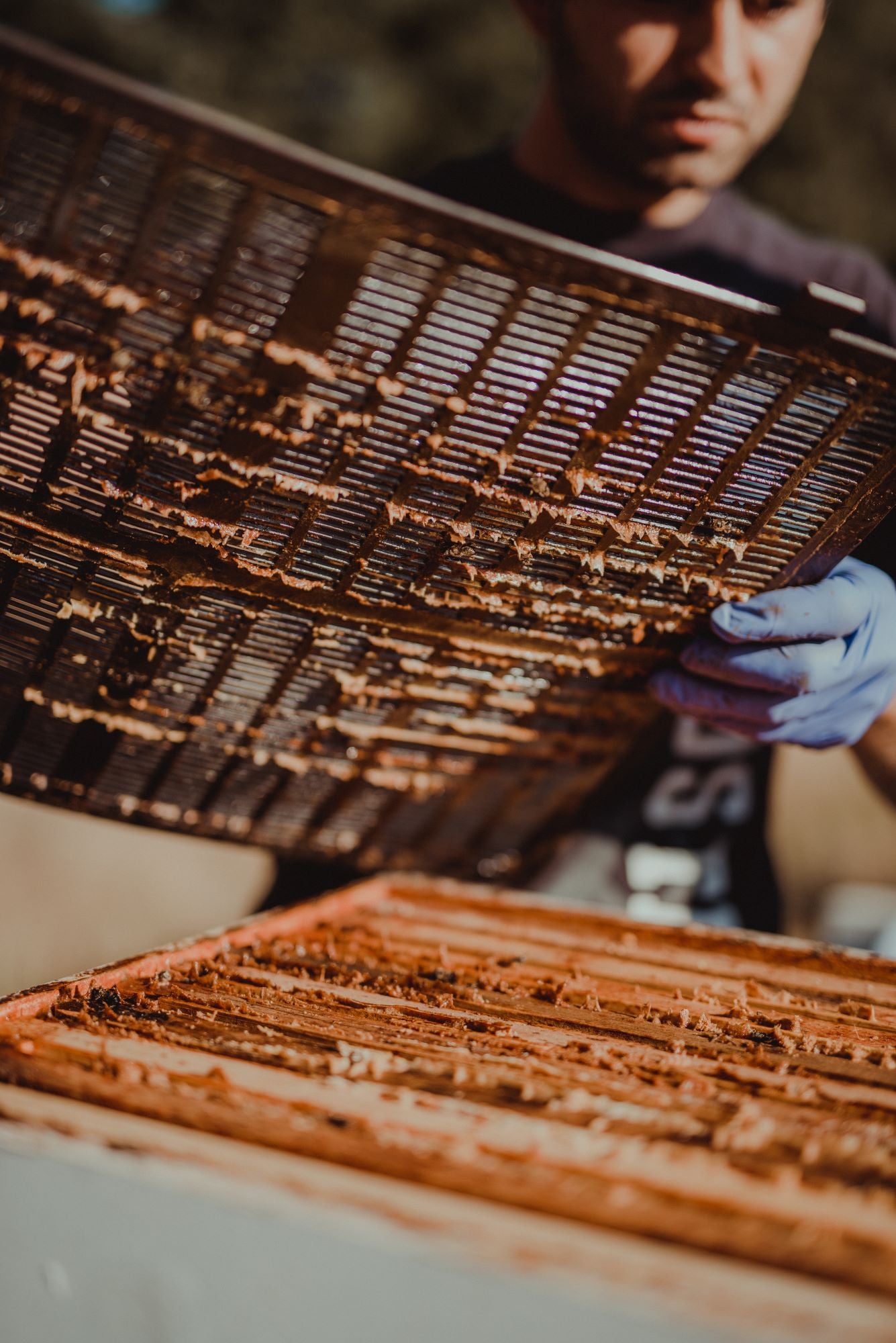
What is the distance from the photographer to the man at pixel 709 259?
1.12m

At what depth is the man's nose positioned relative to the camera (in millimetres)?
1348

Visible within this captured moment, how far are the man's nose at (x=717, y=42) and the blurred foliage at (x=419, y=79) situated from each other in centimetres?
402

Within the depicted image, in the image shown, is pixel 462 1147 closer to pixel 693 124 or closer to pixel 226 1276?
pixel 226 1276

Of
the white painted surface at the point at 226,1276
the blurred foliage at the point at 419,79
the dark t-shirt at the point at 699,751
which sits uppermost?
the blurred foliage at the point at 419,79

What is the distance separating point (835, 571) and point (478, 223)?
68cm

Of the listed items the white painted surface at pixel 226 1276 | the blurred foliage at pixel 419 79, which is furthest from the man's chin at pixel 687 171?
the blurred foliage at pixel 419 79

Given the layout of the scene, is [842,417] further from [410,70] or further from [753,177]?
[410,70]

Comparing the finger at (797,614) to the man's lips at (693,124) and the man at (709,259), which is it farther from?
the man's lips at (693,124)

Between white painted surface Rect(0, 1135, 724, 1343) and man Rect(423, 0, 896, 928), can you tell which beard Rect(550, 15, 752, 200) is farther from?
white painted surface Rect(0, 1135, 724, 1343)

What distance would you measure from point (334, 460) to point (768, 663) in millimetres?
613

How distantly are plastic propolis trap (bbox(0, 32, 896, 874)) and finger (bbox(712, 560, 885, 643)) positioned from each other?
0.03 m

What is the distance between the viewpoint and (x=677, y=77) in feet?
4.58

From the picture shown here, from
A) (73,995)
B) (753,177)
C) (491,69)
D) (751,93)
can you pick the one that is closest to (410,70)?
(491,69)

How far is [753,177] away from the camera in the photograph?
487 cm
